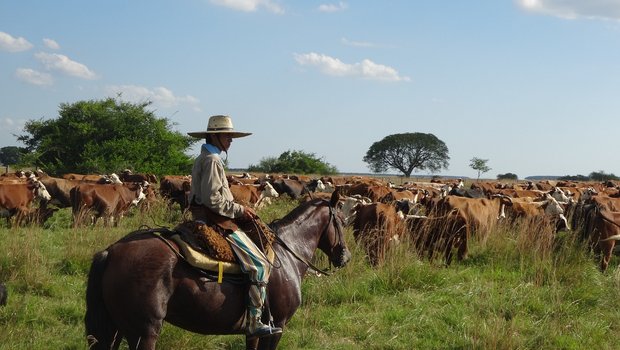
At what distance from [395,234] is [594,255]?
3.63 m

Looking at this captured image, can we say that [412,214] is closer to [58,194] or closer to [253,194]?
[253,194]

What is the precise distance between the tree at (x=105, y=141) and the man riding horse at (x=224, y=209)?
27.7 meters

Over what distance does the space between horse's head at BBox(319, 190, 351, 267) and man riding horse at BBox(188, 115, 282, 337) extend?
1275mm

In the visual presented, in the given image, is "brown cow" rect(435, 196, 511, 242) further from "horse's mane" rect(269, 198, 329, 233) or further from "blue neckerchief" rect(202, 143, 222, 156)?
"blue neckerchief" rect(202, 143, 222, 156)

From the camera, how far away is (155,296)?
4.79m

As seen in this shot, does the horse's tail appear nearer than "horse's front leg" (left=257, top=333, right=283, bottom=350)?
Yes

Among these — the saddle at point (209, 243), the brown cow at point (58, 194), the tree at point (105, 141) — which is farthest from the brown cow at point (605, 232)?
the tree at point (105, 141)

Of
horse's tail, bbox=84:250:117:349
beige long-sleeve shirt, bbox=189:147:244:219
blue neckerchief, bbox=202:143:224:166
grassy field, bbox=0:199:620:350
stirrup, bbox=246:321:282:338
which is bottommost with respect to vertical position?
grassy field, bbox=0:199:620:350

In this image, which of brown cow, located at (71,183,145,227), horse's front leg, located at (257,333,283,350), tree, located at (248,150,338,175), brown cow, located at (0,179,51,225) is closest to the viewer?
horse's front leg, located at (257,333,283,350)

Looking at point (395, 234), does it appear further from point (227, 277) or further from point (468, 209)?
point (227, 277)

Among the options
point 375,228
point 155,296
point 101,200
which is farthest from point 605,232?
point 101,200

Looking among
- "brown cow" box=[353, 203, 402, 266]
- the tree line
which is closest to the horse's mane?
"brown cow" box=[353, 203, 402, 266]

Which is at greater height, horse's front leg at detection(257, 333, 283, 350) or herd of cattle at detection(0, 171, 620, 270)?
herd of cattle at detection(0, 171, 620, 270)

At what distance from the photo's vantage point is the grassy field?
23.1 feet
